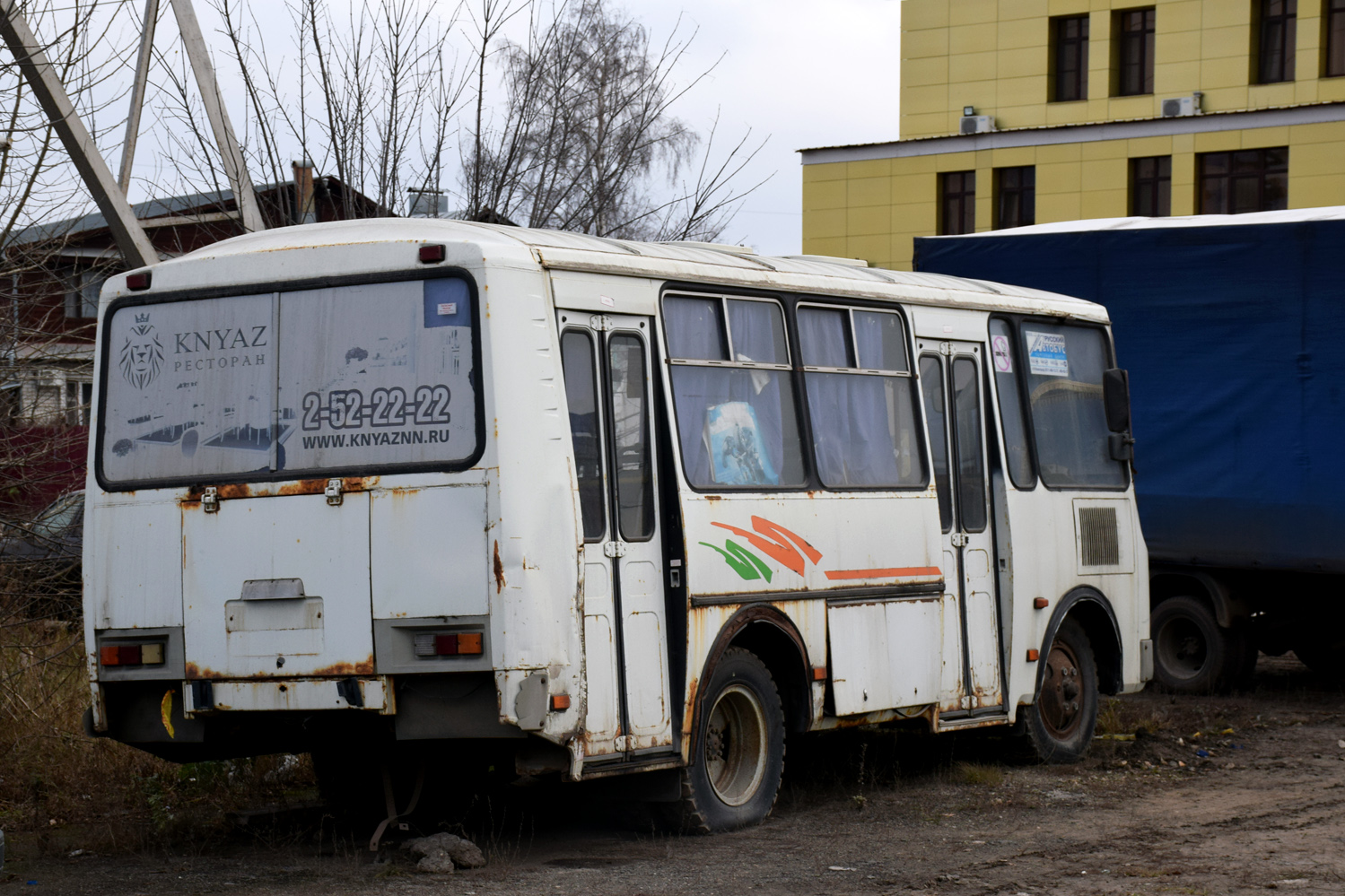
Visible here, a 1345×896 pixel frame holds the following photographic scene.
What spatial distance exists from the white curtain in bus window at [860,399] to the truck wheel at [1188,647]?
16.4 feet

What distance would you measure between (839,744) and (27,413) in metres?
5.48

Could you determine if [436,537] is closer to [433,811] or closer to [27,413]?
[433,811]

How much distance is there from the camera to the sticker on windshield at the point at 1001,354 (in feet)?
36.6

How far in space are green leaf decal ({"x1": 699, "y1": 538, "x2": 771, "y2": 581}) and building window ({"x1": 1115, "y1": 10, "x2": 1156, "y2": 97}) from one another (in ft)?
117

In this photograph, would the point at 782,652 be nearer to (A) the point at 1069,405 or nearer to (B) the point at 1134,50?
(A) the point at 1069,405

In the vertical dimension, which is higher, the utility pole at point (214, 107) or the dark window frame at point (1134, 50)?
the dark window frame at point (1134, 50)

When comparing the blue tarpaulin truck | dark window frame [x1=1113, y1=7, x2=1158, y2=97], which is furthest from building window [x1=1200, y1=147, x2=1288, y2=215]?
the blue tarpaulin truck

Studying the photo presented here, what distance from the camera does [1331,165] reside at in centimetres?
3875

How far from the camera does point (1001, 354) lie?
11250mm

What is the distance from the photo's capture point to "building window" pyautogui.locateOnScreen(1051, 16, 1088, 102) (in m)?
42.6

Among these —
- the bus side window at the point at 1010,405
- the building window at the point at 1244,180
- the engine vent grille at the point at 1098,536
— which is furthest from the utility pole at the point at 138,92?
the building window at the point at 1244,180

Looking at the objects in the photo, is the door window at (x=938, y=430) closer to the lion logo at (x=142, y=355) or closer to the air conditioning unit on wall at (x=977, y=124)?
the lion logo at (x=142, y=355)

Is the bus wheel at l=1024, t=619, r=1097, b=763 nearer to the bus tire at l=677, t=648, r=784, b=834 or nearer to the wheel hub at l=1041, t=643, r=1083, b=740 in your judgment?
the wheel hub at l=1041, t=643, r=1083, b=740

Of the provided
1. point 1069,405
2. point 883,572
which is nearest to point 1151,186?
point 1069,405
